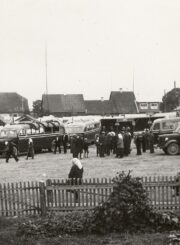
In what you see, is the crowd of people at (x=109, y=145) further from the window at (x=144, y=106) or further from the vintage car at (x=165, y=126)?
the window at (x=144, y=106)

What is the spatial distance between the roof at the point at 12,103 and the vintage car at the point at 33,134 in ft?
195

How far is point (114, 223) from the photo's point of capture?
10.1 m

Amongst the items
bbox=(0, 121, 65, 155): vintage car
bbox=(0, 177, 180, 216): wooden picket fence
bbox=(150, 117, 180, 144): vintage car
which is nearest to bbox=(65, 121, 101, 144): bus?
bbox=(0, 121, 65, 155): vintage car

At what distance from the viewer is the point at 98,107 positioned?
3625 inches

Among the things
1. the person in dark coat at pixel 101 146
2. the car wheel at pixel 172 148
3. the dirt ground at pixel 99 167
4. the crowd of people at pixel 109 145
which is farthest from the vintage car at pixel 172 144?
the person in dark coat at pixel 101 146

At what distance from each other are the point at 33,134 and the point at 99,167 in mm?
11629

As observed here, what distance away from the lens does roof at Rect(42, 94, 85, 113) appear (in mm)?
87812

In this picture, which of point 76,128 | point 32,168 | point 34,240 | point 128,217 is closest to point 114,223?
point 128,217

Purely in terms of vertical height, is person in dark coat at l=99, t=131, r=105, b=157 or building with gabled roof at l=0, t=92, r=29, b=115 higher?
building with gabled roof at l=0, t=92, r=29, b=115

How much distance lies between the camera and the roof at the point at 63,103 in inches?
3457

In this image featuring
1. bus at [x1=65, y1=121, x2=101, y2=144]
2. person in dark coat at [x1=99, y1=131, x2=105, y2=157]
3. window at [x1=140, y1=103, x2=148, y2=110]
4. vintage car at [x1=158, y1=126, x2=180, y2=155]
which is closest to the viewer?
vintage car at [x1=158, y1=126, x2=180, y2=155]

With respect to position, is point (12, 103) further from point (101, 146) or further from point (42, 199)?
point (42, 199)

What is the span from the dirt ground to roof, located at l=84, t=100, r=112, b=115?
206ft

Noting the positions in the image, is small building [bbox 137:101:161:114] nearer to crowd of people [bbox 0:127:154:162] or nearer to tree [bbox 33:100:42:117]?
tree [bbox 33:100:42:117]
